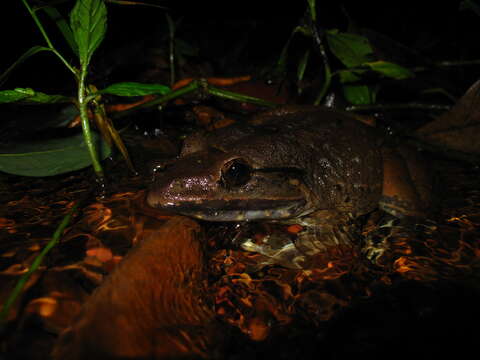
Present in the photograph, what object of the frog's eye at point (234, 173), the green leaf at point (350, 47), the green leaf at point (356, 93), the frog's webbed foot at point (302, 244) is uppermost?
the green leaf at point (350, 47)

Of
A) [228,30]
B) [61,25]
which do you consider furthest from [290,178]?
[228,30]

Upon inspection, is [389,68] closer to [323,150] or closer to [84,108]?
[323,150]

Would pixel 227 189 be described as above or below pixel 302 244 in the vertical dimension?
above

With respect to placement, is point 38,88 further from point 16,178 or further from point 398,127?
point 398,127

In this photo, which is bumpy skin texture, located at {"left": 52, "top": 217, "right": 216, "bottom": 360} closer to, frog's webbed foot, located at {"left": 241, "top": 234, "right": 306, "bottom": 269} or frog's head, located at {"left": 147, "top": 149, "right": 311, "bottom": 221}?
frog's head, located at {"left": 147, "top": 149, "right": 311, "bottom": 221}

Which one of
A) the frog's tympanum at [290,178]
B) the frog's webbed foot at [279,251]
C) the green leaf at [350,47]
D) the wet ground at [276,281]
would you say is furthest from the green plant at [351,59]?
the frog's webbed foot at [279,251]

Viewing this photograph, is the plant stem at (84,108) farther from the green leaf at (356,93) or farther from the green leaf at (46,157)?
the green leaf at (356,93)
